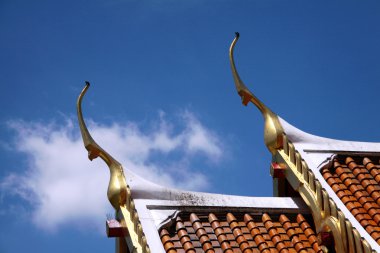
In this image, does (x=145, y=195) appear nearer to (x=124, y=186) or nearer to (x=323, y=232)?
(x=124, y=186)

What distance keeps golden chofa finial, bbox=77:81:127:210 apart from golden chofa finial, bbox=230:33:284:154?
102 inches

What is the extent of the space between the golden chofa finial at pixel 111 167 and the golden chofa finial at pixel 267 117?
8.54 ft

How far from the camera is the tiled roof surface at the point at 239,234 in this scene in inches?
521

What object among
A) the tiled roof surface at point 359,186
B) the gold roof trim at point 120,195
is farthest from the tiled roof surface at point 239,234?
the tiled roof surface at point 359,186

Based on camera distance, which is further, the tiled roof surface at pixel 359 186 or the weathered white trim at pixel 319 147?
the weathered white trim at pixel 319 147

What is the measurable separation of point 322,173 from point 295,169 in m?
0.44

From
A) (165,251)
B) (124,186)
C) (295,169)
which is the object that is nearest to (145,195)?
(124,186)

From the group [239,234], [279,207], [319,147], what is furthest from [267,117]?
[239,234]

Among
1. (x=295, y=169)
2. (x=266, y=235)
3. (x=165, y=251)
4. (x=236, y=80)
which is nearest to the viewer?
(x=165, y=251)

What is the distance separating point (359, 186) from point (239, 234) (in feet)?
7.25

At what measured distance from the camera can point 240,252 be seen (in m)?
13.2

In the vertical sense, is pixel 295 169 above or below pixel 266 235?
above

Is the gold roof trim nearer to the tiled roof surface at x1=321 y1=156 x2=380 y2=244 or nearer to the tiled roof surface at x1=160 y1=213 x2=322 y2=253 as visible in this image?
the tiled roof surface at x1=160 y1=213 x2=322 y2=253

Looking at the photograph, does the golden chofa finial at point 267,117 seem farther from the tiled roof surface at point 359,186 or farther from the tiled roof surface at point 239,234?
the tiled roof surface at point 239,234
